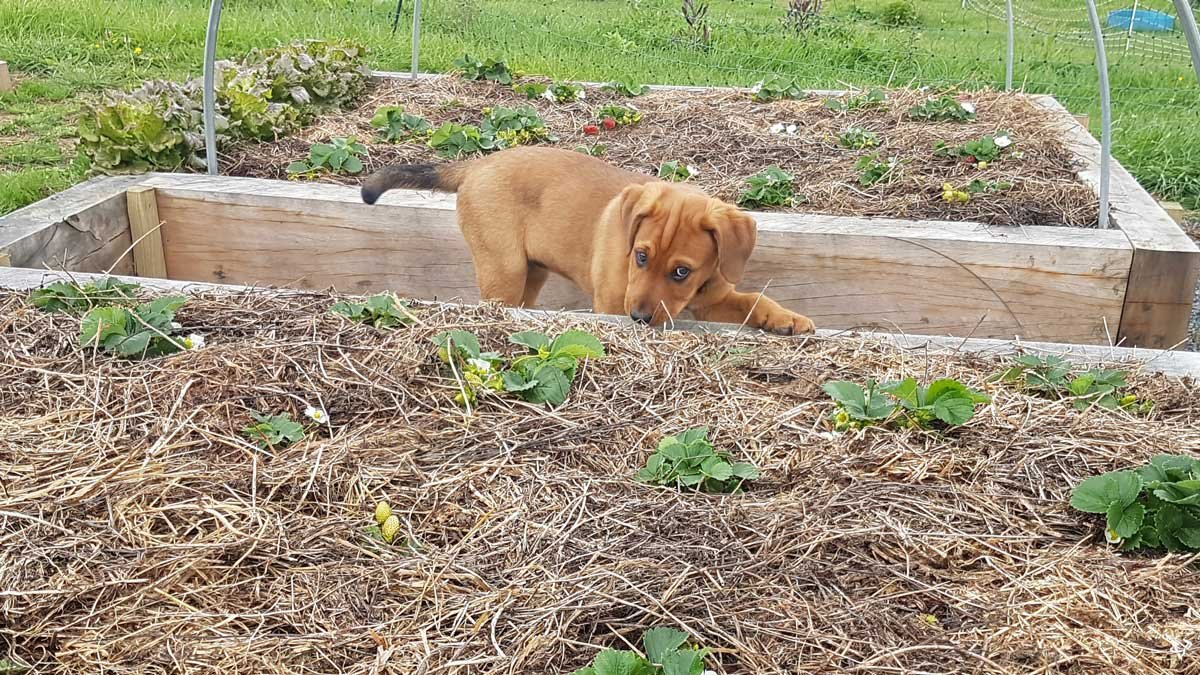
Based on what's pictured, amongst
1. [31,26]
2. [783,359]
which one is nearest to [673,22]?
[31,26]

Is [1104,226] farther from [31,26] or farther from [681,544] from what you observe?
[31,26]

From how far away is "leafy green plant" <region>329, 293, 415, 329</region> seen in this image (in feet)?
9.48

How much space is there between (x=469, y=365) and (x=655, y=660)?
1.14 meters

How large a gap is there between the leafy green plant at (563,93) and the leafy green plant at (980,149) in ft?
7.77

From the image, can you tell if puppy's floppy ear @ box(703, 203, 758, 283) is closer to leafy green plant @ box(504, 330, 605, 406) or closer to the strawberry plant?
leafy green plant @ box(504, 330, 605, 406)

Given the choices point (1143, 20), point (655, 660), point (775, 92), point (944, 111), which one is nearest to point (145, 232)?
point (655, 660)

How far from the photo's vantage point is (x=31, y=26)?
9281 mm

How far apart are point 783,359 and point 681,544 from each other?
1016 millimetres

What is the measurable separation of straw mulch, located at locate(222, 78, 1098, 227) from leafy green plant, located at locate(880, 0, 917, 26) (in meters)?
6.91

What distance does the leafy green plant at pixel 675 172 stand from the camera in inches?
194

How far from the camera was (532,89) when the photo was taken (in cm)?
661

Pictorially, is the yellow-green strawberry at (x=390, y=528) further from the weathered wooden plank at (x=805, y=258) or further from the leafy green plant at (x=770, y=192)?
the leafy green plant at (x=770, y=192)

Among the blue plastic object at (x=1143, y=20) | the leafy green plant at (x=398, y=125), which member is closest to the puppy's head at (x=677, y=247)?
the leafy green plant at (x=398, y=125)

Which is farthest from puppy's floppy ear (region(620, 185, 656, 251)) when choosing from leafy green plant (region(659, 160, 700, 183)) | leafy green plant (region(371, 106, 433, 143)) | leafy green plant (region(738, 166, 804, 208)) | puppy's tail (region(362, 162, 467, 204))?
leafy green plant (region(371, 106, 433, 143))
